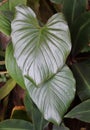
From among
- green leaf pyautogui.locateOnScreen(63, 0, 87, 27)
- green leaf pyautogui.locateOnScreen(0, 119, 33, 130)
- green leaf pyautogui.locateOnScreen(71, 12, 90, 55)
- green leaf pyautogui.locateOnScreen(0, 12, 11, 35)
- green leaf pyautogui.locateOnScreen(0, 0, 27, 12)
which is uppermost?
green leaf pyautogui.locateOnScreen(0, 0, 27, 12)

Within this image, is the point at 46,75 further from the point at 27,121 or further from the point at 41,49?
the point at 27,121

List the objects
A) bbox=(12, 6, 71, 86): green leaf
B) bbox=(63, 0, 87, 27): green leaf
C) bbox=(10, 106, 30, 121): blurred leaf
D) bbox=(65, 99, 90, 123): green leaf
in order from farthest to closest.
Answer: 1. bbox=(10, 106, 30, 121): blurred leaf
2. bbox=(63, 0, 87, 27): green leaf
3. bbox=(65, 99, 90, 123): green leaf
4. bbox=(12, 6, 71, 86): green leaf

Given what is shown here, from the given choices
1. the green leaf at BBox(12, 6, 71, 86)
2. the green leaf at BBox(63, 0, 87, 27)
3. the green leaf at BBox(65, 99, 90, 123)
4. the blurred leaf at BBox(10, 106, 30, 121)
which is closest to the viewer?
the green leaf at BBox(12, 6, 71, 86)

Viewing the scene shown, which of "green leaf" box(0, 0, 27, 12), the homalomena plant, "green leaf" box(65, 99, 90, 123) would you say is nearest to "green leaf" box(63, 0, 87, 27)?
the homalomena plant

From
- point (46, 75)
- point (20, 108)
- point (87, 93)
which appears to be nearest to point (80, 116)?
point (87, 93)

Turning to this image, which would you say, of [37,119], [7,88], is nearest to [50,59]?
[37,119]

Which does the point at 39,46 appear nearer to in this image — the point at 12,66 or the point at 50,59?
the point at 50,59

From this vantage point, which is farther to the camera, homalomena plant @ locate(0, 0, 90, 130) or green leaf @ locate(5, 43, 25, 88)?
green leaf @ locate(5, 43, 25, 88)

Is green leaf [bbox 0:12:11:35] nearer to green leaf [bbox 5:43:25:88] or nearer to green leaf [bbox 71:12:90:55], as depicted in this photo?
green leaf [bbox 5:43:25:88]
